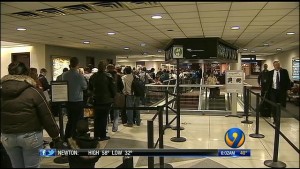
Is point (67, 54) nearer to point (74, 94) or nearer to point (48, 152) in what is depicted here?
point (74, 94)

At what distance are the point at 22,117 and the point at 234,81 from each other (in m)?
6.04

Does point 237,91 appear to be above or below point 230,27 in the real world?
below

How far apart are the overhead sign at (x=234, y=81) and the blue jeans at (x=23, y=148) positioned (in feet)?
19.1

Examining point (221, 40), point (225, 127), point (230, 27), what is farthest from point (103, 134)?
point (221, 40)

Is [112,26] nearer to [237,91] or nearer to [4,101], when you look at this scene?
[237,91]

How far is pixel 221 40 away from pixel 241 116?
103 inches

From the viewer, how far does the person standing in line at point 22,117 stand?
7.11 ft

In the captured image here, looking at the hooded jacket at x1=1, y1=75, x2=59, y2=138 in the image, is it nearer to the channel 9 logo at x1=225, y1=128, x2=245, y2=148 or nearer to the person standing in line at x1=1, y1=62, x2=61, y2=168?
the person standing in line at x1=1, y1=62, x2=61, y2=168

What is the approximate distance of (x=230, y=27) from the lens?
20.5ft

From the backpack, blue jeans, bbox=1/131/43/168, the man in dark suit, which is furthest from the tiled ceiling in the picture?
blue jeans, bbox=1/131/43/168

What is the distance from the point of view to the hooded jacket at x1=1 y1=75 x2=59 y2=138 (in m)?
2.15

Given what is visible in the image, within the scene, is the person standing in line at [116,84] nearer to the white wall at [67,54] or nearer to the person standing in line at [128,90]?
the person standing in line at [128,90]

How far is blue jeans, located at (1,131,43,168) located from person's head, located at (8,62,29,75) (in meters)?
0.51

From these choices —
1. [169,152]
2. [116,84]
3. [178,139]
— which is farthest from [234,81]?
[169,152]
